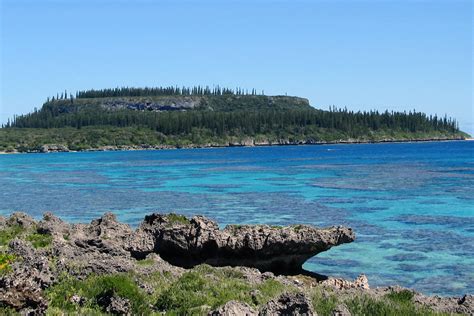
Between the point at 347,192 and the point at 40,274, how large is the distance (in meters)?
52.3

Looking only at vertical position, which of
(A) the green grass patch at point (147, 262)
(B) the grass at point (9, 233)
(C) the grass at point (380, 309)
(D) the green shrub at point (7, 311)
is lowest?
(A) the green grass patch at point (147, 262)

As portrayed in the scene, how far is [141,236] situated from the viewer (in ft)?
76.7

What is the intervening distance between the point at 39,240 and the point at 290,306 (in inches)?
538

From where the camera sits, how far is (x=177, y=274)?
18.1m

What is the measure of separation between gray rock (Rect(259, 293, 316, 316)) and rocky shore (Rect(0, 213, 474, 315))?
0.06ft

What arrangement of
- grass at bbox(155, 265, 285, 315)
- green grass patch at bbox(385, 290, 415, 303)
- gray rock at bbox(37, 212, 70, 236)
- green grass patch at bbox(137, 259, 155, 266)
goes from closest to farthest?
grass at bbox(155, 265, 285, 315), green grass patch at bbox(385, 290, 415, 303), green grass patch at bbox(137, 259, 155, 266), gray rock at bbox(37, 212, 70, 236)

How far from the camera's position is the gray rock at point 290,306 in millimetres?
11055

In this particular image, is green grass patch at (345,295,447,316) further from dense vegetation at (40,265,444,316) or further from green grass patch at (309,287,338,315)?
green grass patch at (309,287,338,315)

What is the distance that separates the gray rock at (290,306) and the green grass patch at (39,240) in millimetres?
11943

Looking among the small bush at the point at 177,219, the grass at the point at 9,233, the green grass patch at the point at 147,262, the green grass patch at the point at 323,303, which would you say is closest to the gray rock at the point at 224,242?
the small bush at the point at 177,219

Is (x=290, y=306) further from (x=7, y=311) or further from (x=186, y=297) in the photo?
(x=7, y=311)

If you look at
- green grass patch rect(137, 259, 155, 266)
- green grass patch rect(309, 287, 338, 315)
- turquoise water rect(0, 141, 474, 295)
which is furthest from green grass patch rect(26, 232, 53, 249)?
turquoise water rect(0, 141, 474, 295)

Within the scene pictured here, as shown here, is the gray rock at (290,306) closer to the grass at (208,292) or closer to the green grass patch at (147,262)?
the grass at (208,292)

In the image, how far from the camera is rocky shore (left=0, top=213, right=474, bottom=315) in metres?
12.3
